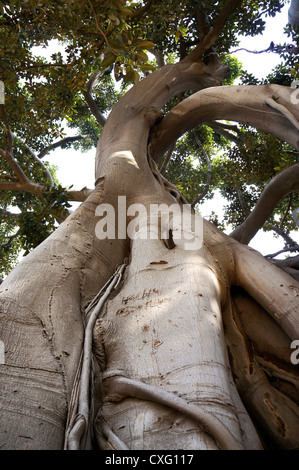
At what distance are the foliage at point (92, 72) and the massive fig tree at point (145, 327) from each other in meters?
0.10

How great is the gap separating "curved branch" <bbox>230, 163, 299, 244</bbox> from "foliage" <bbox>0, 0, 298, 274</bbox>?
597 mm

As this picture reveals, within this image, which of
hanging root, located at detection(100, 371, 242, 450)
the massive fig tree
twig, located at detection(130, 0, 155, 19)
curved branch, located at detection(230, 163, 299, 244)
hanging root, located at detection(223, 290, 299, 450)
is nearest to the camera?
hanging root, located at detection(100, 371, 242, 450)

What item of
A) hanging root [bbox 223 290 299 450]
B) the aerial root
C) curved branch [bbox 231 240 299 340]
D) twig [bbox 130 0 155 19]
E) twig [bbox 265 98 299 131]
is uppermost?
twig [bbox 130 0 155 19]

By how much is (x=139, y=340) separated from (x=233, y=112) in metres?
2.56

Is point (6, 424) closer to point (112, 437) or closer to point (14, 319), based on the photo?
point (112, 437)

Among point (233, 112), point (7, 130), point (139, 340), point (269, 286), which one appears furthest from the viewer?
point (7, 130)

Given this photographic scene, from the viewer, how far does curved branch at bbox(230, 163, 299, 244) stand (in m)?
3.74

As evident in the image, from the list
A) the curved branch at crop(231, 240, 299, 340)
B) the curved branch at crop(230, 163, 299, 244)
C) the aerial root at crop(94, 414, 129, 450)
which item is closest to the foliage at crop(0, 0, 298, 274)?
the curved branch at crop(230, 163, 299, 244)

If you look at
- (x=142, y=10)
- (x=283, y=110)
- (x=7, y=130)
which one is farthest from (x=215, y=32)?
(x=7, y=130)

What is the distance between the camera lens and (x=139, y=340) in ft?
5.21

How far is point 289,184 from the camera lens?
3791 millimetres

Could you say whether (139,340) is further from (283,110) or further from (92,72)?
(92,72)

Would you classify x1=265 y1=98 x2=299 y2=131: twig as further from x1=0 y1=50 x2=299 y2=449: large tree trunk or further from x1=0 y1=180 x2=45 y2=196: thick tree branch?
x1=0 y1=180 x2=45 y2=196: thick tree branch

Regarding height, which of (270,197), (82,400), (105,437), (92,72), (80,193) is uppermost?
(92,72)
